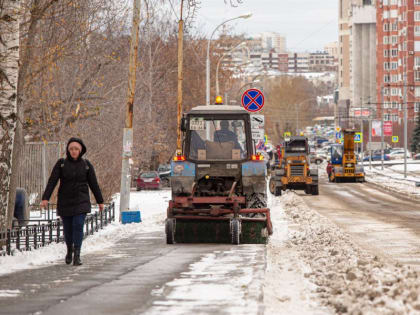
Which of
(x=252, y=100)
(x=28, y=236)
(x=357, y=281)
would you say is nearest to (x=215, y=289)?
(x=357, y=281)

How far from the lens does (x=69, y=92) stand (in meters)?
31.3

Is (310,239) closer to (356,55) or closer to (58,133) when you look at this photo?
(58,133)

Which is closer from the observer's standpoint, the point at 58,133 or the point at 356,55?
the point at 58,133

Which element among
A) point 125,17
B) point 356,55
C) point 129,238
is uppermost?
point 356,55

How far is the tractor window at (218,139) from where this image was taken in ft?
60.4

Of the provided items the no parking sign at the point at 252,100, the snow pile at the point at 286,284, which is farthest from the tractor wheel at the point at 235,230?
the no parking sign at the point at 252,100

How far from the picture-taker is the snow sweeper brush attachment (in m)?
17.4

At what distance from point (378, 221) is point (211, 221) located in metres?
9.22

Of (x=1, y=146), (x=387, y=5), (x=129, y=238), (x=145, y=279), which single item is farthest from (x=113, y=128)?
(x=387, y=5)

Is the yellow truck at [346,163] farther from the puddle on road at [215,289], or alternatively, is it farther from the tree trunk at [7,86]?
the puddle on road at [215,289]

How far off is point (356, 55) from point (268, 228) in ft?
546

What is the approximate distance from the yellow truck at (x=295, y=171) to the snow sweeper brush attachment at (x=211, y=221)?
27.4 meters

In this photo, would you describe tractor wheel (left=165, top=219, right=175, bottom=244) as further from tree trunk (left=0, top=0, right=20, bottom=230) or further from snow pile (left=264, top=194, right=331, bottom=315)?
tree trunk (left=0, top=0, right=20, bottom=230)

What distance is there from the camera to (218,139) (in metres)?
18.6
